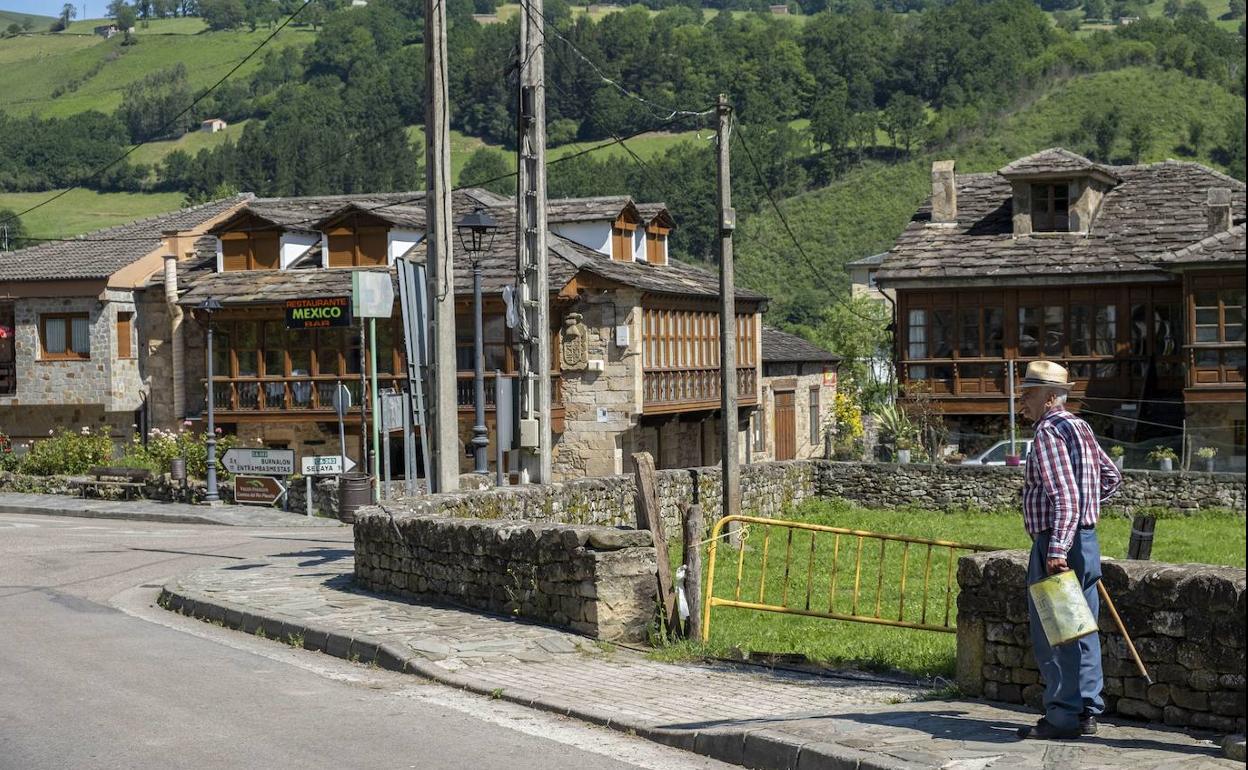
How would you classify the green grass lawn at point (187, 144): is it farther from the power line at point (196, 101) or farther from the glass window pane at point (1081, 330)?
the glass window pane at point (1081, 330)

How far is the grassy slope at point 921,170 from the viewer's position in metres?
90.6

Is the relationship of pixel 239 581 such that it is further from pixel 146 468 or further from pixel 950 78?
pixel 950 78

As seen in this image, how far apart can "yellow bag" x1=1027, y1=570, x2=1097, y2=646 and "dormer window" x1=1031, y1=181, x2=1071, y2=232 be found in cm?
3450

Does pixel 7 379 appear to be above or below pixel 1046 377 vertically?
above

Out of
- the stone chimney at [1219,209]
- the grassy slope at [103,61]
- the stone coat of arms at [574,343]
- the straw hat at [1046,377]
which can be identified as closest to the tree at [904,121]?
the stone chimney at [1219,209]

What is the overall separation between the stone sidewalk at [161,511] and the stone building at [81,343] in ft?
33.7

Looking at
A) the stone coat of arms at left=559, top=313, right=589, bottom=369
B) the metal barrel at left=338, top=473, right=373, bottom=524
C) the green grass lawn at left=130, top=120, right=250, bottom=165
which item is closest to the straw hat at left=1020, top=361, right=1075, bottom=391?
the metal barrel at left=338, top=473, right=373, bottom=524

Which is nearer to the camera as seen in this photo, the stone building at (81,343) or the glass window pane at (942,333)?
the glass window pane at (942,333)

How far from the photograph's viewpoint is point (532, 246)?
20.8 m

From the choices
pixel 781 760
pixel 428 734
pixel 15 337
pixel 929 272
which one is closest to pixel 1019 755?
pixel 781 760

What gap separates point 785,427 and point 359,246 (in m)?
16.7

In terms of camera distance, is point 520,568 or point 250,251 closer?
point 520,568

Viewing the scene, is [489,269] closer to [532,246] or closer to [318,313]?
[318,313]

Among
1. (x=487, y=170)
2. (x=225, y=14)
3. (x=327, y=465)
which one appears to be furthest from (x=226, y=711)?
(x=225, y=14)
